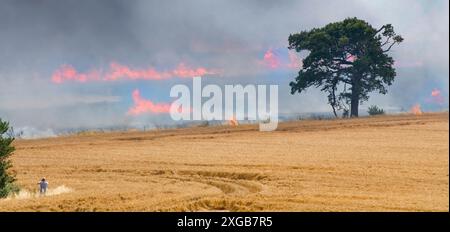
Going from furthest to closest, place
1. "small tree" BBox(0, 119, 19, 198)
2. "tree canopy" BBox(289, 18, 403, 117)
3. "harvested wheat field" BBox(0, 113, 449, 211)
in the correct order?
1. "tree canopy" BBox(289, 18, 403, 117)
2. "small tree" BBox(0, 119, 19, 198)
3. "harvested wheat field" BBox(0, 113, 449, 211)

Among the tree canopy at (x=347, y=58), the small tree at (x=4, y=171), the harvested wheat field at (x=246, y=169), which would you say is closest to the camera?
the harvested wheat field at (x=246, y=169)

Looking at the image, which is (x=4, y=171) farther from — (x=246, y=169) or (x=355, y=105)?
(x=355, y=105)

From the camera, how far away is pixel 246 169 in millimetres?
29938

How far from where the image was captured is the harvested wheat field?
21.1 meters

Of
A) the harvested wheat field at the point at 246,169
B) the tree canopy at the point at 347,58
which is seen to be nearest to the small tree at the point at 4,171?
the harvested wheat field at the point at 246,169

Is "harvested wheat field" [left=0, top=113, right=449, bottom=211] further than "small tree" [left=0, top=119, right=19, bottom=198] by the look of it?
No

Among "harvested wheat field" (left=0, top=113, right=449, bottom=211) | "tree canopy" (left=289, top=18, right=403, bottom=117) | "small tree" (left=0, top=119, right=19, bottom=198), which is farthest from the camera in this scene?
"tree canopy" (left=289, top=18, right=403, bottom=117)

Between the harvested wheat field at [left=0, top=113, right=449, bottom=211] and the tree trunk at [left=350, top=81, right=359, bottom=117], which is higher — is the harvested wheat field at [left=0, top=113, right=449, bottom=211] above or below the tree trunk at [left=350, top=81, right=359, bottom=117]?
below

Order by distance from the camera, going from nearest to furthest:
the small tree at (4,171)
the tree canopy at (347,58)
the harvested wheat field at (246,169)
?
the harvested wheat field at (246,169) → the small tree at (4,171) → the tree canopy at (347,58)

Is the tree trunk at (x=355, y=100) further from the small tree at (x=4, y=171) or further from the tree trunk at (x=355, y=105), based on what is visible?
the small tree at (x=4, y=171)

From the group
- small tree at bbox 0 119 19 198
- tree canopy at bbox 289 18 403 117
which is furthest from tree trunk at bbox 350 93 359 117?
small tree at bbox 0 119 19 198

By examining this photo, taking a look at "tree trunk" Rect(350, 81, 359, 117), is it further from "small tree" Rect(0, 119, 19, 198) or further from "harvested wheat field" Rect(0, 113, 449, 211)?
"small tree" Rect(0, 119, 19, 198)

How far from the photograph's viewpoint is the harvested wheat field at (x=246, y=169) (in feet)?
69.4
